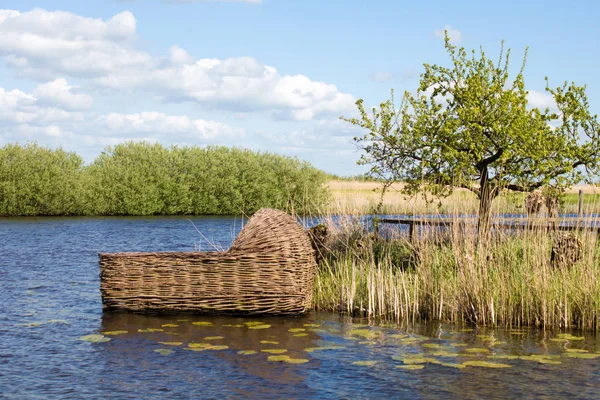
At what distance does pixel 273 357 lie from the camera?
8.38 metres

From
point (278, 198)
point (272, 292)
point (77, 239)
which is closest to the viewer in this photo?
point (272, 292)

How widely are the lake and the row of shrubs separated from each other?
32452mm

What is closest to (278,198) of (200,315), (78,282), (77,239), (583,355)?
(77,239)

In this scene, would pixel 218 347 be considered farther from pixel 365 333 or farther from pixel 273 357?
pixel 365 333

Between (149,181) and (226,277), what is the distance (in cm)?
3732

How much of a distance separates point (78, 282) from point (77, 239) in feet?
41.3

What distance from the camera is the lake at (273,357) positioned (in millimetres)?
7164

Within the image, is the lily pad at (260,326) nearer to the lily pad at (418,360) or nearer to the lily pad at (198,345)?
the lily pad at (198,345)

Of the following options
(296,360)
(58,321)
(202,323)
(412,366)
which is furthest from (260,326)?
(58,321)

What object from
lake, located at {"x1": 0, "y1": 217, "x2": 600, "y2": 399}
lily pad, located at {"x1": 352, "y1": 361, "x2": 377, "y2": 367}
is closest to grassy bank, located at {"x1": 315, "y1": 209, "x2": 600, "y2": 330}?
lake, located at {"x1": 0, "y1": 217, "x2": 600, "y2": 399}

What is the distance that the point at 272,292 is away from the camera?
10750mm

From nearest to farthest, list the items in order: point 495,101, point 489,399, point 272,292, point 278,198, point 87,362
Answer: point 489,399 < point 87,362 < point 272,292 < point 495,101 < point 278,198

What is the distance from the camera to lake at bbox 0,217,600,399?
282 inches

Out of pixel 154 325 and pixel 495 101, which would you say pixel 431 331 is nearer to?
pixel 154 325
